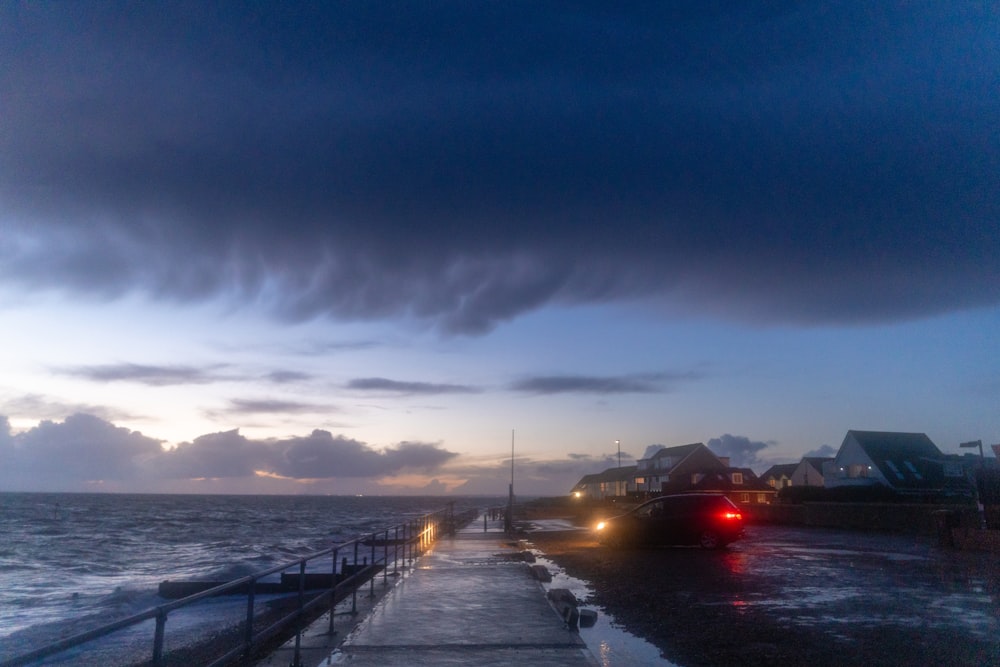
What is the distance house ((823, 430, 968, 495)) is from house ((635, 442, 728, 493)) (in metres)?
12.2

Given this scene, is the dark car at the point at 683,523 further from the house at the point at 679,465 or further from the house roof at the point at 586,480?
the house roof at the point at 586,480

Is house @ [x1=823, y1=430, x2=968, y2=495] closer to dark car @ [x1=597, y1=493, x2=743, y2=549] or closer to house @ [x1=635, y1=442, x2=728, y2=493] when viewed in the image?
house @ [x1=635, y1=442, x2=728, y2=493]

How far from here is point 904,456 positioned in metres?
55.1

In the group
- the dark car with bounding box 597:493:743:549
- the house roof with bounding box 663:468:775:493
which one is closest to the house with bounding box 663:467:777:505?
the house roof with bounding box 663:468:775:493

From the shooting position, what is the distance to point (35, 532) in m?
61.5

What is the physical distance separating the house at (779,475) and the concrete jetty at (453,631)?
236 feet

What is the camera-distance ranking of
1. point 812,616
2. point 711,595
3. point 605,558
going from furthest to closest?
point 605,558 → point 711,595 → point 812,616

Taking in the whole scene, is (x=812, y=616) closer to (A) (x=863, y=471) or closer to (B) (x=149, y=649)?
(B) (x=149, y=649)

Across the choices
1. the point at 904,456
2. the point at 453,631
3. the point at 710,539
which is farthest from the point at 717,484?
the point at 453,631

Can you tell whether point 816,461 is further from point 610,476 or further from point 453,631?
point 453,631

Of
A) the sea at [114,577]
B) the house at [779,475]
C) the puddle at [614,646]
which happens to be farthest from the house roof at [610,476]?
the puddle at [614,646]

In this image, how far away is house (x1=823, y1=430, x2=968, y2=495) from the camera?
5269 cm

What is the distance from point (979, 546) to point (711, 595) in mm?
11388

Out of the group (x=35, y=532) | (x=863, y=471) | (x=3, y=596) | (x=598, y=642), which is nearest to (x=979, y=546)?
(x=598, y=642)
